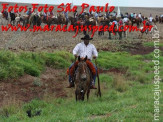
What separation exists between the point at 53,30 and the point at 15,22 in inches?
272

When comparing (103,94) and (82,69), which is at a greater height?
(82,69)

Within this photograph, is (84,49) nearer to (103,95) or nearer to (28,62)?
(103,95)

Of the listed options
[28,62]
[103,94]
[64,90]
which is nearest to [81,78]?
[103,94]

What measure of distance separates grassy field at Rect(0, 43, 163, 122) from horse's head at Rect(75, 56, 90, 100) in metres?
0.41

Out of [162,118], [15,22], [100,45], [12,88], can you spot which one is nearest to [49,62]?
[12,88]

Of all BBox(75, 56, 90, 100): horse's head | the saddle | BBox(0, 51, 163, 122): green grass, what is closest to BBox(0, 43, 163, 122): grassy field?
BBox(0, 51, 163, 122): green grass

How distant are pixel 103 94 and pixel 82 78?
2.68 m

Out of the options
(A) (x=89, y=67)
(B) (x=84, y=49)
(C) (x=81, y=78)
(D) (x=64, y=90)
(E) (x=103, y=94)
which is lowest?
(D) (x=64, y=90)

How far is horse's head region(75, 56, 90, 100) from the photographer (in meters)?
9.91

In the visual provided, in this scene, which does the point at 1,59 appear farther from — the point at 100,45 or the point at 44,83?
the point at 100,45

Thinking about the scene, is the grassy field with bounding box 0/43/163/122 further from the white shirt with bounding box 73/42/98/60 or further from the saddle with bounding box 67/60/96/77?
the white shirt with bounding box 73/42/98/60

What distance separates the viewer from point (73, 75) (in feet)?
34.4

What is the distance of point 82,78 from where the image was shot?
984cm

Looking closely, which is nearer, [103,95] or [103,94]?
[103,95]
